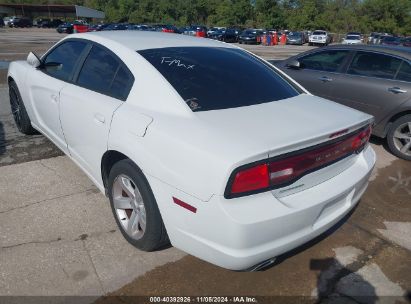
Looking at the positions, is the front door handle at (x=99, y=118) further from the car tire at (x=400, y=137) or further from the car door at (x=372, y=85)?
the car tire at (x=400, y=137)

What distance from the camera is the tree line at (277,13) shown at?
7194 cm

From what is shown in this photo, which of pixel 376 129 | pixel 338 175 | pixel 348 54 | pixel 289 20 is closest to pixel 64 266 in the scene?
pixel 338 175

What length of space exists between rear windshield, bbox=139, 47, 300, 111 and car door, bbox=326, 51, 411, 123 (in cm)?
251

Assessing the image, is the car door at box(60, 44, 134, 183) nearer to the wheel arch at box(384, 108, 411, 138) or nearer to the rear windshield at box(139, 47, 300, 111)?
the rear windshield at box(139, 47, 300, 111)

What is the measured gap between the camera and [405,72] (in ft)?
16.6

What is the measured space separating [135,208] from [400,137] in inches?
165

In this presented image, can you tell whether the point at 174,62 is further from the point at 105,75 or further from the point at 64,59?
the point at 64,59

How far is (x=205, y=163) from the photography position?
2016 millimetres

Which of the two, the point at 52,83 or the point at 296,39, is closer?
the point at 52,83

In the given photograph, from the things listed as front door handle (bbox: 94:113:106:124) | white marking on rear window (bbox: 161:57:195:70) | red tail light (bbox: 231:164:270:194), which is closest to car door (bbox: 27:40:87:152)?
front door handle (bbox: 94:113:106:124)

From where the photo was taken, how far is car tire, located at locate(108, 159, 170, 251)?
8.00ft

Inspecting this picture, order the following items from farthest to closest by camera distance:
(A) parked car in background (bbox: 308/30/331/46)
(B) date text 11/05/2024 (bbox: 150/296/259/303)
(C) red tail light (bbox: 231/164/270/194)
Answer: (A) parked car in background (bbox: 308/30/331/46) < (B) date text 11/05/2024 (bbox: 150/296/259/303) < (C) red tail light (bbox: 231/164/270/194)

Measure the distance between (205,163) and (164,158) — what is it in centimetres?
33

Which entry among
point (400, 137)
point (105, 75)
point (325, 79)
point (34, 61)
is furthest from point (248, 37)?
point (105, 75)
